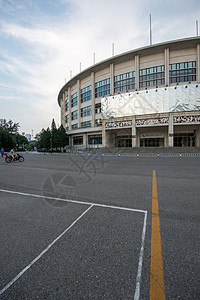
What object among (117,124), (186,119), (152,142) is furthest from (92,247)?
(152,142)

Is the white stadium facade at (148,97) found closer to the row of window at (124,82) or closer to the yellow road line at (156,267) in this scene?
the row of window at (124,82)

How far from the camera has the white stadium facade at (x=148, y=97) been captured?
3331cm

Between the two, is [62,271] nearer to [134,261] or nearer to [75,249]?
[75,249]

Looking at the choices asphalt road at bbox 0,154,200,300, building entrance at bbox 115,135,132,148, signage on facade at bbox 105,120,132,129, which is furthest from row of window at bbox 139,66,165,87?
asphalt road at bbox 0,154,200,300

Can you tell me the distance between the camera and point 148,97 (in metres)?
35.1

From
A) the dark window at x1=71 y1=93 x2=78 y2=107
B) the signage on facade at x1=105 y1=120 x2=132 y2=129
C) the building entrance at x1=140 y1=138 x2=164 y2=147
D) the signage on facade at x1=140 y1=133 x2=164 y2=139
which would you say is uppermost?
the dark window at x1=71 y1=93 x2=78 y2=107

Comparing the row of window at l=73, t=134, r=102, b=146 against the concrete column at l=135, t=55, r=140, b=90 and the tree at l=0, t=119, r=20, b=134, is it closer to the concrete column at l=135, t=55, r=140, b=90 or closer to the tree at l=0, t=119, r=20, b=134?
the concrete column at l=135, t=55, r=140, b=90

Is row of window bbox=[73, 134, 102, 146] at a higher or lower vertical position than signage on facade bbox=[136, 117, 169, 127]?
lower

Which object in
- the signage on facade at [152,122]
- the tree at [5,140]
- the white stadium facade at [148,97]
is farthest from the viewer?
the tree at [5,140]

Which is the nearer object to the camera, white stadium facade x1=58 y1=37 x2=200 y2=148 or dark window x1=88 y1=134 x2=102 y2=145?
white stadium facade x1=58 y1=37 x2=200 y2=148

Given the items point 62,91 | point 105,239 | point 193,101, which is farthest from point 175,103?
point 62,91

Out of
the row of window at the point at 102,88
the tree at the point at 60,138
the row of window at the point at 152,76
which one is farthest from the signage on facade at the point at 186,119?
the tree at the point at 60,138

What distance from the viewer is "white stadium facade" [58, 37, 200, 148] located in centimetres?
3331

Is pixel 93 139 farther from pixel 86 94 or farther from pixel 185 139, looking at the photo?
pixel 185 139
